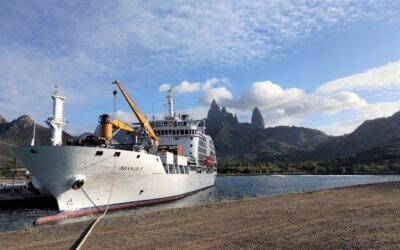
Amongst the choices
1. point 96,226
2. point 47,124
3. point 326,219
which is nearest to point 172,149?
point 47,124

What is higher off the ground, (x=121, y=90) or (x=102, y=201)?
(x=121, y=90)

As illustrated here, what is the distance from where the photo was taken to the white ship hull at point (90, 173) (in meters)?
28.2

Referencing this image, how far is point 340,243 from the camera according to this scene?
10.8 m

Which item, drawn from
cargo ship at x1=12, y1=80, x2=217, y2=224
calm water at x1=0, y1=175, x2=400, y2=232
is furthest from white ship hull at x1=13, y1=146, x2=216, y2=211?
calm water at x1=0, y1=175, x2=400, y2=232

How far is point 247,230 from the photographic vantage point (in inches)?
530

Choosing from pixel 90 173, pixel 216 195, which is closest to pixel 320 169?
pixel 216 195

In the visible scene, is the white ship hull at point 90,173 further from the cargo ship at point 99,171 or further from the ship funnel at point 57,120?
the ship funnel at point 57,120

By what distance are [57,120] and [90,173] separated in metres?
9.99

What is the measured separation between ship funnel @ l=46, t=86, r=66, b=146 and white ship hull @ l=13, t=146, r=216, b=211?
537 cm

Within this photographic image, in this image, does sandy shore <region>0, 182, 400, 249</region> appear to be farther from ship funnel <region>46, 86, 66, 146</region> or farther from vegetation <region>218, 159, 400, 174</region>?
vegetation <region>218, 159, 400, 174</region>

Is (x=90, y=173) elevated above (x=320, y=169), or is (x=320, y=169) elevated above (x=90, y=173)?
(x=320, y=169)

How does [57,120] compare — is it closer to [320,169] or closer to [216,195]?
[216,195]

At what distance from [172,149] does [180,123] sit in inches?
542

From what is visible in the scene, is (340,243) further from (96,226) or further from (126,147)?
(126,147)
